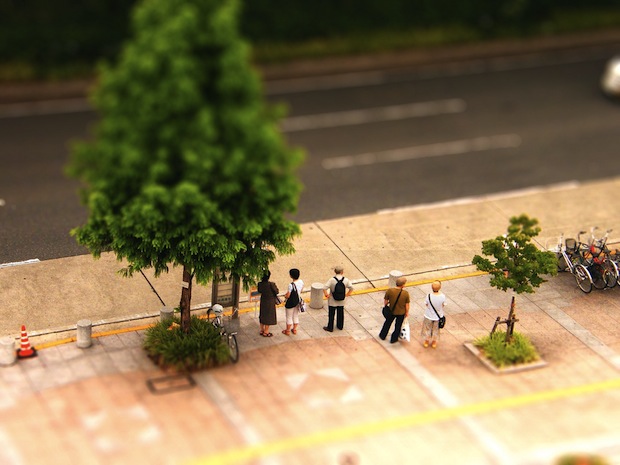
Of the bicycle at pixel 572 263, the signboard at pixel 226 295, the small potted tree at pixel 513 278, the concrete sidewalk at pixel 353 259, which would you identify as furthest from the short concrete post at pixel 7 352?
the bicycle at pixel 572 263

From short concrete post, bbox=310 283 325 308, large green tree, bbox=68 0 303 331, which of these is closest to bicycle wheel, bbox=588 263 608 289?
short concrete post, bbox=310 283 325 308

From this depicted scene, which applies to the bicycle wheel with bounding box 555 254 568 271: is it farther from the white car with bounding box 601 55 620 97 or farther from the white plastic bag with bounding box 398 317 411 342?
the white car with bounding box 601 55 620 97

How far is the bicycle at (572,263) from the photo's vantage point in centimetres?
1977

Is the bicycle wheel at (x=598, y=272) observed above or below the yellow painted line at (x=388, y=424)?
above

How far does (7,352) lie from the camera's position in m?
16.7

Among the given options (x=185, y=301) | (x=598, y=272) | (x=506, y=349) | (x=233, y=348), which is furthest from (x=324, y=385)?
(x=598, y=272)

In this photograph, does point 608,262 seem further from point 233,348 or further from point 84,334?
point 84,334

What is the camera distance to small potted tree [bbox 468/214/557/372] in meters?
17.3

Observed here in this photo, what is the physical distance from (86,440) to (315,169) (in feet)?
43.1

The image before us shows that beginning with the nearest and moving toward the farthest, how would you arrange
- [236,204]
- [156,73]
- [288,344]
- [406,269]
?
[156,73]
[236,204]
[288,344]
[406,269]

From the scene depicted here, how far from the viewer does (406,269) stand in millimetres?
20828

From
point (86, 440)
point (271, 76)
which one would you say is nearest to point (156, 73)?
point (86, 440)

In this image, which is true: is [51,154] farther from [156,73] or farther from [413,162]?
[156,73]

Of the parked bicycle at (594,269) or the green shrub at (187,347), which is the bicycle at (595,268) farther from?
the green shrub at (187,347)
